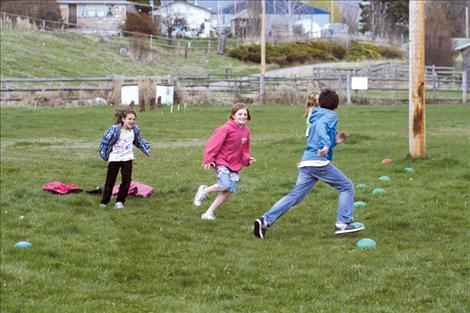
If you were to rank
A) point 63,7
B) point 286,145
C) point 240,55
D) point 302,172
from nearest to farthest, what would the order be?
point 302,172
point 286,145
point 240,55
point 63,7

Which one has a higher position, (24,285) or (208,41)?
(208,41)

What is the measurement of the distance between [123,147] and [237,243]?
120 inches

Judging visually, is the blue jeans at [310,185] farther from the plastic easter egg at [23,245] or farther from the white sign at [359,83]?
the white sign at [359,83]

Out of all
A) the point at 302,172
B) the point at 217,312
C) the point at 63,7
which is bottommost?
the point at 217,312

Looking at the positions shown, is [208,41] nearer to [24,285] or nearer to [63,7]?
[63,7]

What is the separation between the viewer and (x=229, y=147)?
1098 cm

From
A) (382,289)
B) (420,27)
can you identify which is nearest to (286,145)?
(420,27)

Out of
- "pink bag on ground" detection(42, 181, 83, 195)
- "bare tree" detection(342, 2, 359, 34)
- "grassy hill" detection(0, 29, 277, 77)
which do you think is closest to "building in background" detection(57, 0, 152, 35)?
"grassy hill" detection(0, 29, 277, 77)

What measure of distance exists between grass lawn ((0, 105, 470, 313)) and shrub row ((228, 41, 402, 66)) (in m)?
53.8

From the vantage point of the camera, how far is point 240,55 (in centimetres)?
7262

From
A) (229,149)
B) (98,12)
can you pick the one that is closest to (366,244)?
(229,149)

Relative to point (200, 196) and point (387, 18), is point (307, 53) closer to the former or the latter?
point (387, 18)

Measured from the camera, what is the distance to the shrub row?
71.9 meters

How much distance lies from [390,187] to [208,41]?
2498 inches
